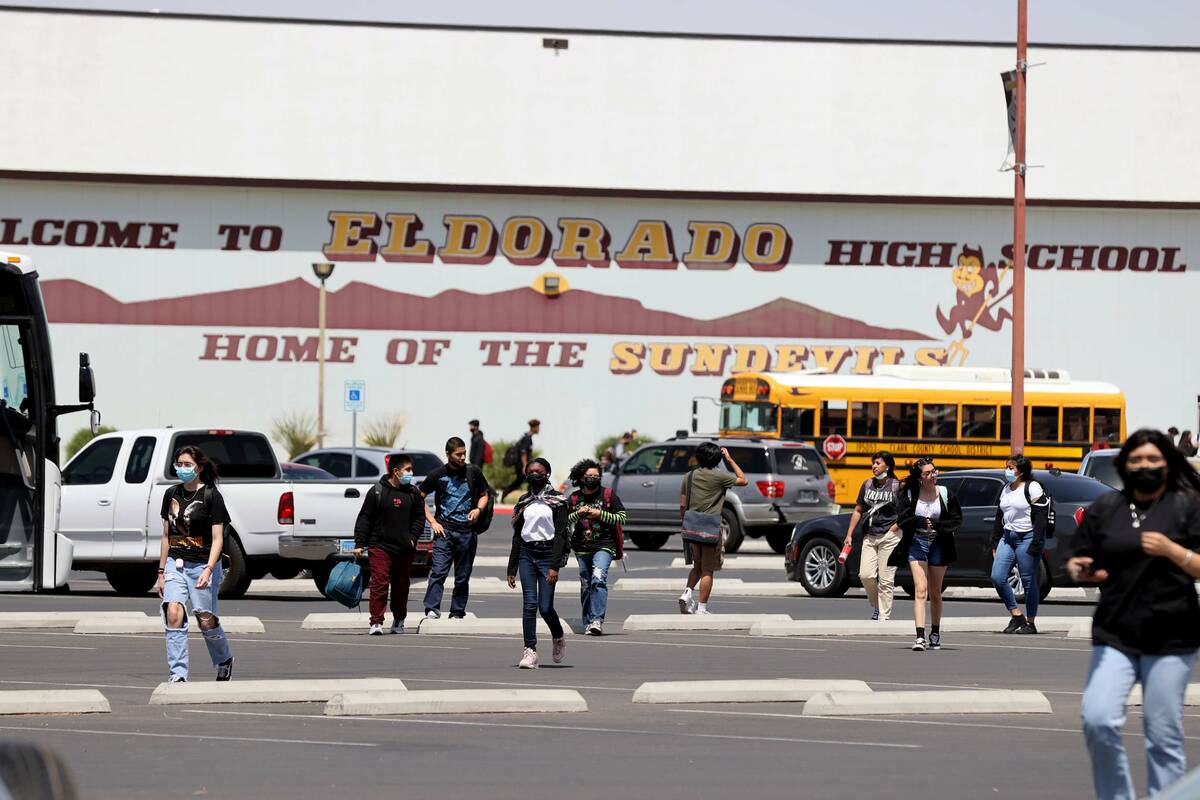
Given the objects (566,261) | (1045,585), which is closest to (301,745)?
(1045,585)

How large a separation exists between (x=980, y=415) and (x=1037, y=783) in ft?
105

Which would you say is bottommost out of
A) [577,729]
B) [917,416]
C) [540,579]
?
[577,729]

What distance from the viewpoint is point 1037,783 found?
10.1m

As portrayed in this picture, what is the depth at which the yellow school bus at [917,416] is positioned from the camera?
133 feet

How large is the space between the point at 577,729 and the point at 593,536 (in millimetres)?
6700

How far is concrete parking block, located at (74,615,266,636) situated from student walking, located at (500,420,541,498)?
2489 cm

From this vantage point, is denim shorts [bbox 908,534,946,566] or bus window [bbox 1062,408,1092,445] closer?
denim shorts [bbox 908,534,946,566]

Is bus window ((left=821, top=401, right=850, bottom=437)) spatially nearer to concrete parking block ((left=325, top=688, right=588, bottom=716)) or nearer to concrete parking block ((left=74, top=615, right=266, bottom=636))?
concrete parking block ((left=74, top=615, right=266, bottom=636))

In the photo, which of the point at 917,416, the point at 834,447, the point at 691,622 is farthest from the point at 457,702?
the point at 917,416

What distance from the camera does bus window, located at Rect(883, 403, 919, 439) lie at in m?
41.0

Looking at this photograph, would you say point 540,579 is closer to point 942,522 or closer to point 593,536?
point 593,536

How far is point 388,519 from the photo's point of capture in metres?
18.7

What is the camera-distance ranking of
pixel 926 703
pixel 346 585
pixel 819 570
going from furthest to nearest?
pixel 819 570, pixel 346 585, pixel 926 703

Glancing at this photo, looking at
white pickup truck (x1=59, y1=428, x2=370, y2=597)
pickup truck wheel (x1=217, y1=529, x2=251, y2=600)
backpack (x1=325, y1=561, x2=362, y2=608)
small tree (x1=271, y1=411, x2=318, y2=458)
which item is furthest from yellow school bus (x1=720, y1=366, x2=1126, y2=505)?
backpack (x1=325, y1=561, x2=362, y2=608)
